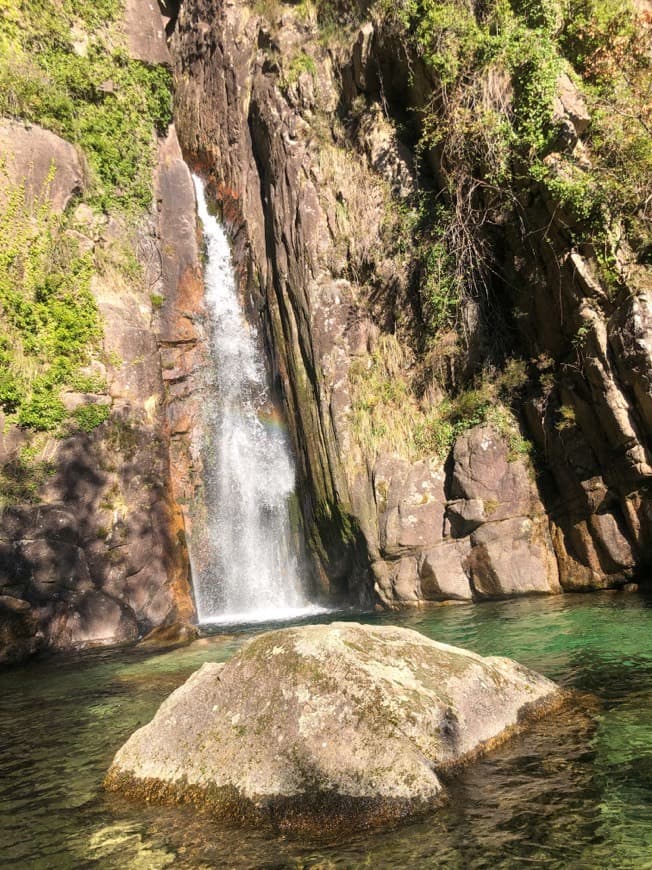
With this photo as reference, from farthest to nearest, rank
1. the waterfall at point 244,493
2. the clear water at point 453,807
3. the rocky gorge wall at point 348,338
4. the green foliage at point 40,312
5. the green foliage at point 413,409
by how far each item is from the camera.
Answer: the waterfall at point 244,493
the green foliage at point 40,312
the green foliage at point 413,409
the rocky gorge wall at point 348,338
the clear water at point 453,807

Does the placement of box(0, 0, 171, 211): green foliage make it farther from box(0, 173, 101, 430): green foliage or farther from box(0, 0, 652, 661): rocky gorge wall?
box(0, 173, 101, 430): green foliage

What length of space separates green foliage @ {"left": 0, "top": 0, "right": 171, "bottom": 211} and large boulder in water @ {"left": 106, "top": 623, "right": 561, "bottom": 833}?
14.5m

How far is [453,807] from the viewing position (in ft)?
9.66

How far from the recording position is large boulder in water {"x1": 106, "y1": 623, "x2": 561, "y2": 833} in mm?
3049

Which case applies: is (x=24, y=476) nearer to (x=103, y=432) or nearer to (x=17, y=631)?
(x=103, y=432)

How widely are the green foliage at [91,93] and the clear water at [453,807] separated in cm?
1416

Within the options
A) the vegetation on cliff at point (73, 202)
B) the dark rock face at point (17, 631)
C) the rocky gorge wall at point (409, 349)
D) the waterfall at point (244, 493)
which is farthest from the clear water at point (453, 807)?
the waterfall at point (244, 493)

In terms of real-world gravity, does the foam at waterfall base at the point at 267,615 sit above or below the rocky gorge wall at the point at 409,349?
below

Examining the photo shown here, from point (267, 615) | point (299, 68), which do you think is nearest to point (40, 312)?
point (267, 615)

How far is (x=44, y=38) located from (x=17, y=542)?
14.0 meters

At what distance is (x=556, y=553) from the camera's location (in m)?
10.1

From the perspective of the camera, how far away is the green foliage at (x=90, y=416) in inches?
475

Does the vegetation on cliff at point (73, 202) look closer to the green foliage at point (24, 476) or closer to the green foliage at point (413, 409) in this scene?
the green foliage at point (24, 476)

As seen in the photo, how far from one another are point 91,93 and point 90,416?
1002 cm
